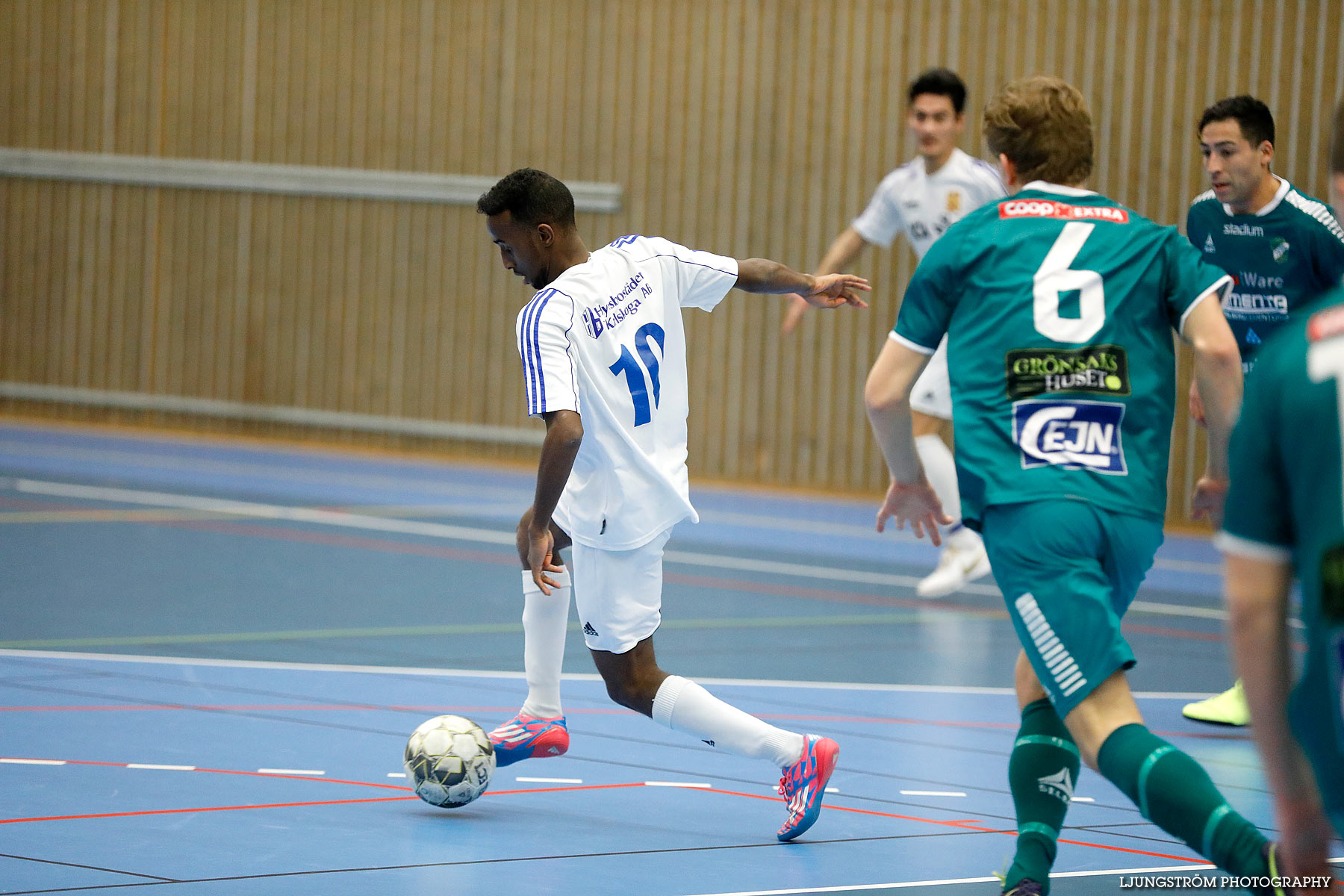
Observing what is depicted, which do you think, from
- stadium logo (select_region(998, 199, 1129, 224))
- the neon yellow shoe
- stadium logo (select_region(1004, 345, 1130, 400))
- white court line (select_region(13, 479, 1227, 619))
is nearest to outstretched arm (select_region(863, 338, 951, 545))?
stadium logo (select_region(1004, 345, 1130, 400))

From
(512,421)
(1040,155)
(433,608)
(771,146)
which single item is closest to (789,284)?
(1040,155)

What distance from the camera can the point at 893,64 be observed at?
14.7 metres

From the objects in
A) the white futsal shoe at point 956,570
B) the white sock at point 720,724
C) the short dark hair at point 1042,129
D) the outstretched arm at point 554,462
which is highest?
the short dark hair at point 1042,129

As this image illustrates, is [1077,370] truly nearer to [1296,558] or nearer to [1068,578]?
[1068,578]

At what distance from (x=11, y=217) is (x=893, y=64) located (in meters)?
9.89

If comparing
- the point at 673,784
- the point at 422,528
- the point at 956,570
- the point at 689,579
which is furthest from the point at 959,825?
the point at 422,528

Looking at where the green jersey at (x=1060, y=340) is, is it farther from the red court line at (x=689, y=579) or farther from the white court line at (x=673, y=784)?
the red court line at (x=689, y=579)

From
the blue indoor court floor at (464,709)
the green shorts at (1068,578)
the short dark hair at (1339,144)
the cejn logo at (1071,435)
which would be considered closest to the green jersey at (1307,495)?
the short dark hair at (1339,144)

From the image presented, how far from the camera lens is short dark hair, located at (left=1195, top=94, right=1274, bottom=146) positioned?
6.11 m

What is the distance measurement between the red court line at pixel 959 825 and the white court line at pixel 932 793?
0.81 feet

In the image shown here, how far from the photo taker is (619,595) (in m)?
4.68

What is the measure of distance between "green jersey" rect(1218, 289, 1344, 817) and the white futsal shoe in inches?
285

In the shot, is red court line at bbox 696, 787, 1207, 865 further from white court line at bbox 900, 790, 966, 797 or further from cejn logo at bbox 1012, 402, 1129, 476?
cejn logo at bbox 1012, 402, 1129, 476

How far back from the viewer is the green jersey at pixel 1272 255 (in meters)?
6.15
